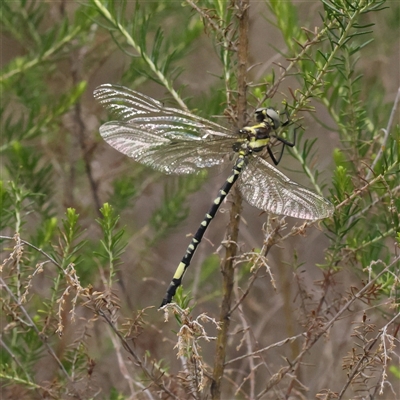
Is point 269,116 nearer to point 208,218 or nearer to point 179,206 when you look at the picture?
point 208,218

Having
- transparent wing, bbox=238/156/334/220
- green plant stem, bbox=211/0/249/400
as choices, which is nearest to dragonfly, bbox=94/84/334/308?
transparent wing, bbox=238/156/334/220

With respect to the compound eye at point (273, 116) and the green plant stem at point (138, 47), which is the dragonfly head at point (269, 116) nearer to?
the compound eye at point (273, 116)


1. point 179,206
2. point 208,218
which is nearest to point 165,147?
point 208,218

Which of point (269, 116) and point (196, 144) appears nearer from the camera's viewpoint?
point (269, 116)

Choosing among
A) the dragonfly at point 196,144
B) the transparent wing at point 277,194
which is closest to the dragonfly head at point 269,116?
the dragonfly at point 196,144

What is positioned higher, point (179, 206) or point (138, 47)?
point (138, 47)

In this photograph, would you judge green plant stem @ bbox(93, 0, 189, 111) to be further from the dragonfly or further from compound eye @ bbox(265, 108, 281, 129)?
compound eye @ bbox(265, 108, 281, 129)

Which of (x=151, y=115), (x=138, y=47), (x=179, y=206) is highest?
(x=138, y=47)
